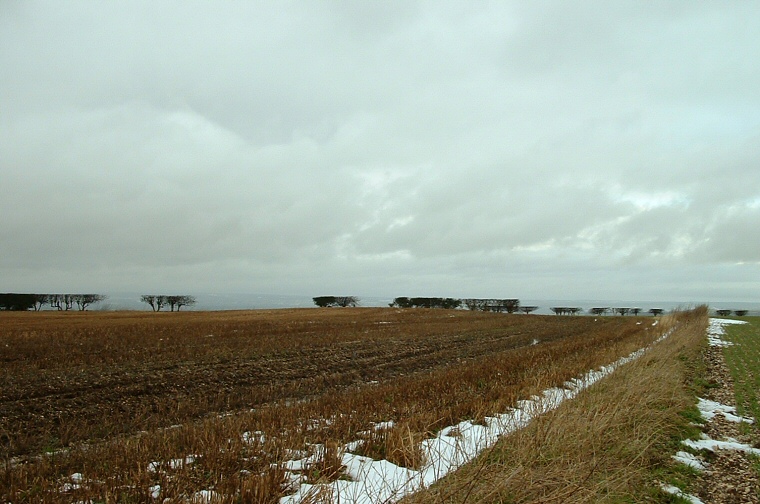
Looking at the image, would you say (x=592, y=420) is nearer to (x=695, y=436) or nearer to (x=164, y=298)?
(x=695, y=436)

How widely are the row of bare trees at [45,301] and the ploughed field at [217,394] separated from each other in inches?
1849

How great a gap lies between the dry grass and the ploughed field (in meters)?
1.30

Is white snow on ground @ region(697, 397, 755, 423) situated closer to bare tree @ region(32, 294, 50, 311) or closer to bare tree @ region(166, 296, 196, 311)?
bare tree @ region(166, 296, 196, 311)

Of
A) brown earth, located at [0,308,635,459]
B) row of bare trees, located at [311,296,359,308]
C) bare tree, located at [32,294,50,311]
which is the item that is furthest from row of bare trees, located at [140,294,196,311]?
brown earth, located at [0,308,635,459]

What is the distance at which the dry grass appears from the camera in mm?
4441

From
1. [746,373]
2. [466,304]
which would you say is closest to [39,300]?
[466,304]

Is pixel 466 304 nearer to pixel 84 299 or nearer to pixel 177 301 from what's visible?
pixel 177 301

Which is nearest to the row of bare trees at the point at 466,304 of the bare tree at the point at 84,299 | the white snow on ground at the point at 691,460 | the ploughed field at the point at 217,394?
the bare tree at the point at 84,299

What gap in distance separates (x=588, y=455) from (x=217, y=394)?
9.77 metres

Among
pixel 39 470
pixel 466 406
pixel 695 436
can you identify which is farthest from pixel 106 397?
pixel 695 436

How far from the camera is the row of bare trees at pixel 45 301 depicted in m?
60.9

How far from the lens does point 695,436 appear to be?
818cm

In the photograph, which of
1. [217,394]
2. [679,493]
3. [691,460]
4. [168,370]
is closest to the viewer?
[679,493]

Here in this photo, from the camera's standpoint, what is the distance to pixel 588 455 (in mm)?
6027
